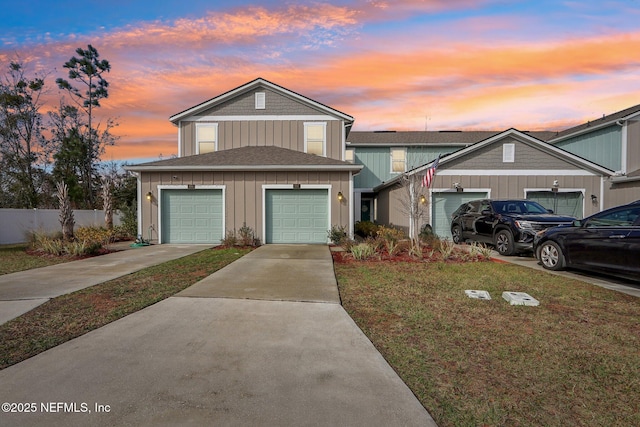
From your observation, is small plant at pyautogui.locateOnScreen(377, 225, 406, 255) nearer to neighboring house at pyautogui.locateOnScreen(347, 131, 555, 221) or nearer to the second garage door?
the second garage door

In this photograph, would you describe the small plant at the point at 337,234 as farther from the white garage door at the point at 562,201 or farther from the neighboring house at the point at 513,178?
the white garage door at the point at 562,201

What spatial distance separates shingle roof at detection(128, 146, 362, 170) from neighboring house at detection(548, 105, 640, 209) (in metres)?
11.2

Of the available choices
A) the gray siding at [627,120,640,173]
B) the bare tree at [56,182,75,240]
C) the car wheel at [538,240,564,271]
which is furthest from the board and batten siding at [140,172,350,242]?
the gray siding at [627,120,640,173]

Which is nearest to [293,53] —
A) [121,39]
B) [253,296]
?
[121,39]

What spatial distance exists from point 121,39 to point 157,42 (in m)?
1.21

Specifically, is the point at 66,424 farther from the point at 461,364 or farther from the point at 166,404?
the point at 461,364

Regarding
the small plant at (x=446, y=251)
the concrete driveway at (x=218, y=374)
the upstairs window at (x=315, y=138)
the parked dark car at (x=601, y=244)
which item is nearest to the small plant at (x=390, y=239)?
the small plant at (x=446, y=251)

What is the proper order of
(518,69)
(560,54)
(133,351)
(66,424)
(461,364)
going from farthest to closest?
(518,69) → (560,54) → (133,351) → (461,364) → (66,424)

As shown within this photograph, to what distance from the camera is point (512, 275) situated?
24.4 feet

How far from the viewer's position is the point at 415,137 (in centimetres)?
2375

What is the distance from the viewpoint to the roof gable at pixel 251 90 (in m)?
16.4

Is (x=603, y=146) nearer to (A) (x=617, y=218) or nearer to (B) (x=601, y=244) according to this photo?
(A) (x=617, y=218)

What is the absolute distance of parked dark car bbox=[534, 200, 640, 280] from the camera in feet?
21.0

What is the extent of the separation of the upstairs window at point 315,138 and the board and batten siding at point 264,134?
0.16 meters
